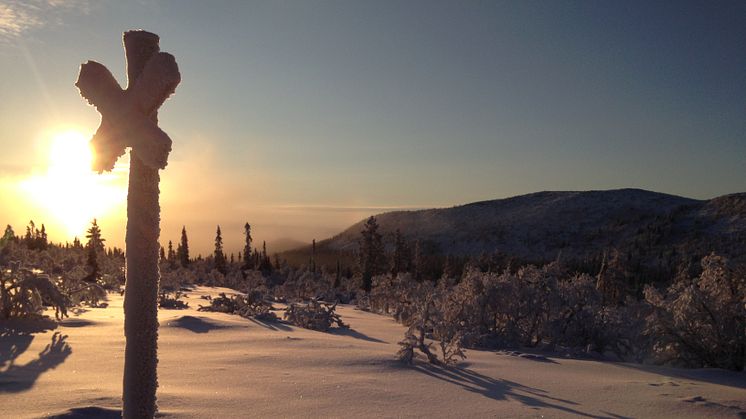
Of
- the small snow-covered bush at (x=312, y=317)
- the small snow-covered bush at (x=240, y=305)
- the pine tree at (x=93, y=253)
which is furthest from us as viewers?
the pine tree at (x=93, y=253)

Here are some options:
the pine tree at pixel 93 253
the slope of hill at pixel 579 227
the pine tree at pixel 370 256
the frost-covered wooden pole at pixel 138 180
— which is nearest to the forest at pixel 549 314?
the frost-covered wooden pole at pixel 138 180

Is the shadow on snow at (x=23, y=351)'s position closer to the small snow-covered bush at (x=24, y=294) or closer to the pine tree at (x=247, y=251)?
the small snow-covered bush at (x=24, y=294)

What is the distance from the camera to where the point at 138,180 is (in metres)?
3.04

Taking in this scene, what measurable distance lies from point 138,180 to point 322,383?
4043 mm

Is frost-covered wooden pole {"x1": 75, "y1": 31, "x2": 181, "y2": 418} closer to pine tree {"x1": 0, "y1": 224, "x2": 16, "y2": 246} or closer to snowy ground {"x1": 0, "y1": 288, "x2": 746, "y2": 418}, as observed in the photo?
snowy ground {"x1": 0, "y1": 288, "x2": 746, "y2": 418}

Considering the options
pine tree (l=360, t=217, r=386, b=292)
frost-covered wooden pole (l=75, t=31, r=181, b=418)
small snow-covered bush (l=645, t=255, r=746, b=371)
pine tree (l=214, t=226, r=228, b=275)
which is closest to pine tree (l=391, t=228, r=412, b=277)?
pine tree (l=360, t=217, r=386, b=292)

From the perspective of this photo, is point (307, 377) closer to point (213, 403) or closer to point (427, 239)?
point (213, 403)

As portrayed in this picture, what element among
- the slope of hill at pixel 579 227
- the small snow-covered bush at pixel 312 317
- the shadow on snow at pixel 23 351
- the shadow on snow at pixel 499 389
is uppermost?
the slope of hill at pixel 579 227

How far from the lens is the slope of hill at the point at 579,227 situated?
75938mm

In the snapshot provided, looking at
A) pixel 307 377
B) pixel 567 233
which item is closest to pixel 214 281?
pixel 307 377

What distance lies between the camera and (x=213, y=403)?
5152mm

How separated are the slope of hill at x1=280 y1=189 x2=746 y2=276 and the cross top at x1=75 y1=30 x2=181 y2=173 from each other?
6728 cm

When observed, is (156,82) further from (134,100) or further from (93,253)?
(93,253)

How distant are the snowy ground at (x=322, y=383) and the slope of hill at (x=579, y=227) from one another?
6086 cm
